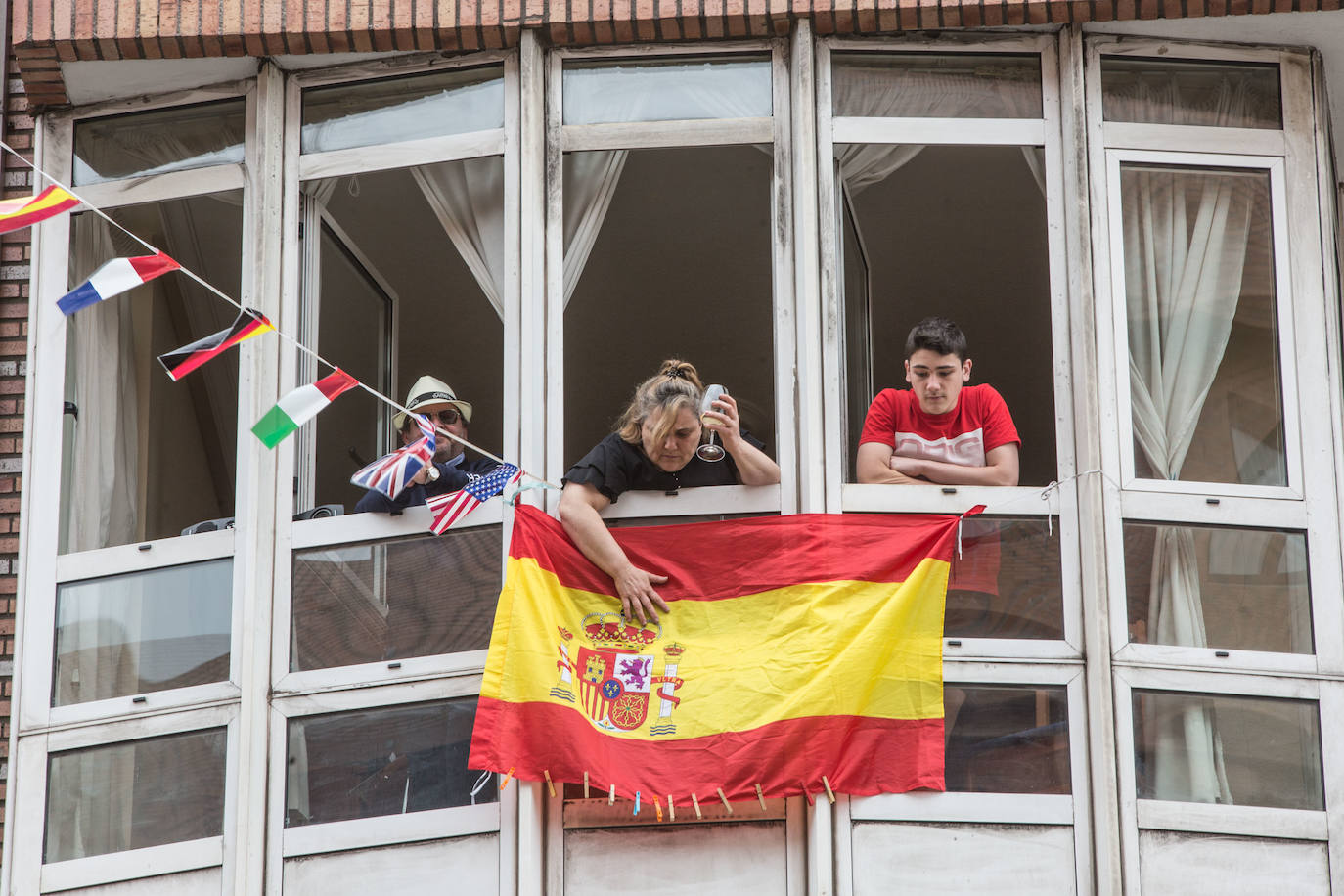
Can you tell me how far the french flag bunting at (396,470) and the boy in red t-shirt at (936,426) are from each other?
171 centimetres

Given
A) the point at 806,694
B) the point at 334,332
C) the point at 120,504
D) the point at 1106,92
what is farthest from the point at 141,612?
the point at 1106,92

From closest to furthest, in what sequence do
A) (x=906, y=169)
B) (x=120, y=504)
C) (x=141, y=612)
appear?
(x=141, y=612) < (x=120, y=504) < (x=906, y=169)

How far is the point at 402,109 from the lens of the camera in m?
7.64

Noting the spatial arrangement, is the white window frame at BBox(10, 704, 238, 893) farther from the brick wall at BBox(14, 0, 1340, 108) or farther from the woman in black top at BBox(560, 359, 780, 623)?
the brick wall at BBox(14, 0, 1340, 108)

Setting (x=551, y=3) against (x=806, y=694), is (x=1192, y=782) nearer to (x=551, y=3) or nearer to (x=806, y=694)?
(x=806, y=694)

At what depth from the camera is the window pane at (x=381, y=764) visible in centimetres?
682

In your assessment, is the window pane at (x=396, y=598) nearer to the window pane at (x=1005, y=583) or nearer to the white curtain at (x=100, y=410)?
the white curtain at (x=100, y=410)

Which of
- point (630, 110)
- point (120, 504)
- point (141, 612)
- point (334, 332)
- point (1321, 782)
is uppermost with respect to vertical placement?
point (630, 110)

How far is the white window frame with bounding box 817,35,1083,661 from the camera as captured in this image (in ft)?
22.6

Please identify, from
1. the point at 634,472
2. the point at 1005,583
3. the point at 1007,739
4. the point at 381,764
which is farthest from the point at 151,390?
the point at 1007,739

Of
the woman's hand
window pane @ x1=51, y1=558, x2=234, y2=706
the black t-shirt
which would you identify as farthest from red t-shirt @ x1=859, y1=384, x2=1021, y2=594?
window pane @ x1=51, y1=558, x2=234, y2=706

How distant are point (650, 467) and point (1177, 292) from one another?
232 centimetres

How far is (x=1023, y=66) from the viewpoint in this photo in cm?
749

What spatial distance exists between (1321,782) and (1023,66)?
121 inches
